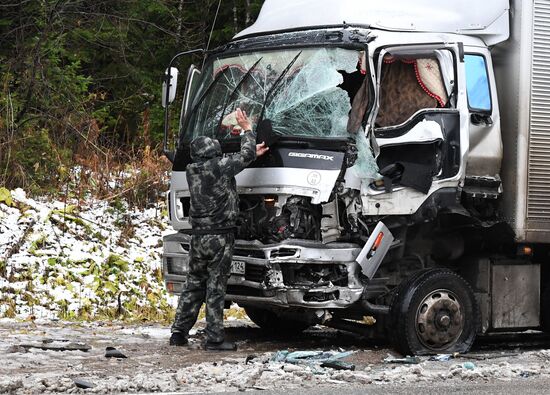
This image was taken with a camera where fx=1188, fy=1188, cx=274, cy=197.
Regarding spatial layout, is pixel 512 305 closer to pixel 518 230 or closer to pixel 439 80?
pixel 518 230

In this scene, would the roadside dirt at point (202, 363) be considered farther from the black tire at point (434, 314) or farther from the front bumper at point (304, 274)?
the front bumper at point (304, 274)

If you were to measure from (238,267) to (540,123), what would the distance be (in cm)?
324

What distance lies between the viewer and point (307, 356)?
1047 centimetres

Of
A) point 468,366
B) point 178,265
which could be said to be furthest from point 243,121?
point 468,366

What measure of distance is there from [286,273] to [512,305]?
2.55m

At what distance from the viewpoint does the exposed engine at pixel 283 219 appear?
35.1 ft

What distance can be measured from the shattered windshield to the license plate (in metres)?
1.22

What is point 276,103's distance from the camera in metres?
11.1

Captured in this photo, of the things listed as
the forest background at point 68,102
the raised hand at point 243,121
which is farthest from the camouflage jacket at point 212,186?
the forest background at point 68,102

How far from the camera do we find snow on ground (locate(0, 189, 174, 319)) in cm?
1439

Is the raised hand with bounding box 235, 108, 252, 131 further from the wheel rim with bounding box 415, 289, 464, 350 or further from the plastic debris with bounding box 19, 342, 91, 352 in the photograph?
the plastic debris with bounding box 19, 342, 91, 352

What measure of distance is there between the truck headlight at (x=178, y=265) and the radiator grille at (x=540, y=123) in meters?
3.37

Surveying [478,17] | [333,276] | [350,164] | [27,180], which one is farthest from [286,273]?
[27,180]

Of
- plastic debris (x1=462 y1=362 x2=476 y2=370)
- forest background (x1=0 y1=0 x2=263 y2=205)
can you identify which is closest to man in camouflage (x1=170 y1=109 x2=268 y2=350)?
plastic debris (x1=462 y1=362 x2=476 y2=370)
